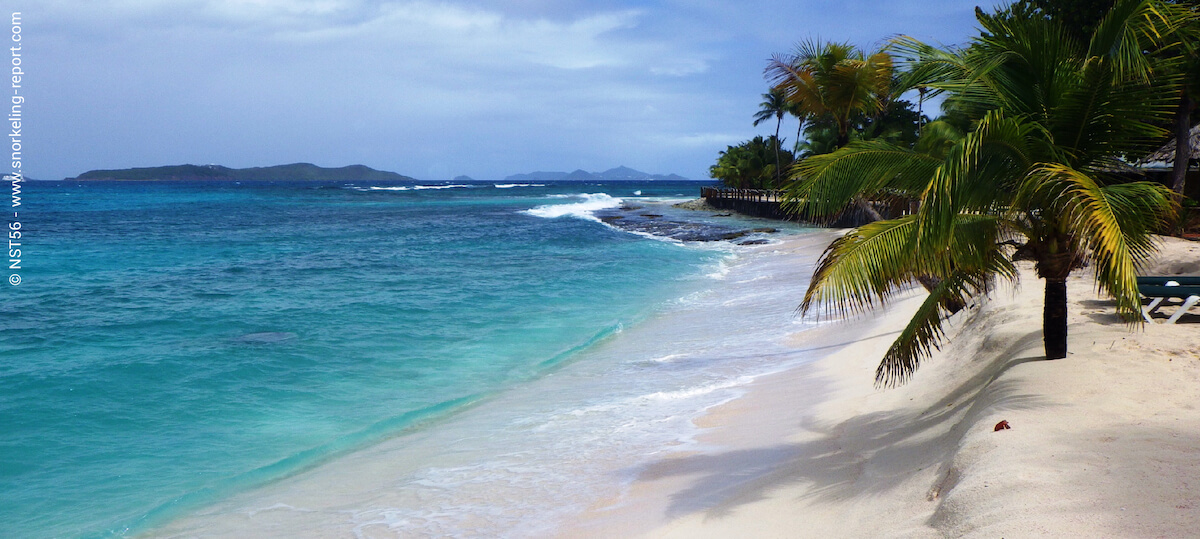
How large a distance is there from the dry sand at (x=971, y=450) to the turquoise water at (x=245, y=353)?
3729mm

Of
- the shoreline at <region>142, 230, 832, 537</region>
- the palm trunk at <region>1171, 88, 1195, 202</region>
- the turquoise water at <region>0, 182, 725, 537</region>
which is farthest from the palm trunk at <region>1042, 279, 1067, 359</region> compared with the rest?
the palm trunk at <region>1171, 88, 1195, 202</region>

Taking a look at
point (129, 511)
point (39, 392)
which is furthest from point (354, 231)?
point (129, 511)

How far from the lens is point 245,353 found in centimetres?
1138

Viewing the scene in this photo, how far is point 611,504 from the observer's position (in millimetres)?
5535

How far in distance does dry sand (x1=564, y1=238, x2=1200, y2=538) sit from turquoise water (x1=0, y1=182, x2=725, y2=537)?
3729mm

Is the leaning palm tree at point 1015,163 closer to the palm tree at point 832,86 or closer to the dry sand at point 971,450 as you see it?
the dry sand at point 971,450

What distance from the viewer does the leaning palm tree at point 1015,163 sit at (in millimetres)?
4684

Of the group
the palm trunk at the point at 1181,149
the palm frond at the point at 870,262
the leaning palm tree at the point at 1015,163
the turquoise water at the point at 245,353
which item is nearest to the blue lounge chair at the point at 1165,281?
the leaning palm tree at the point at 1015,163

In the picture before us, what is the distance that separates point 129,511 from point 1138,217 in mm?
7813

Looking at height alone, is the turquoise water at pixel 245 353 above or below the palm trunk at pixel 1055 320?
below

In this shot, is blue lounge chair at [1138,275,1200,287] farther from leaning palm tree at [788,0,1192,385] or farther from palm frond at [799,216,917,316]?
palm frond at [799,216,917,316]

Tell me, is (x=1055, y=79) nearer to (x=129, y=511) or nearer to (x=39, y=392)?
(x=129, y=511)

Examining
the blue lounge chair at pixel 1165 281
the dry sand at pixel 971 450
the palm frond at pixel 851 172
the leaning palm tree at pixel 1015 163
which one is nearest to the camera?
the dry sand at pixel 971 450

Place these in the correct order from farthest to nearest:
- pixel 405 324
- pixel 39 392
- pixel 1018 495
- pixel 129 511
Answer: pixel 405 324 → pixel 39 392 → pixel 129 511 → pixel 1018 495
